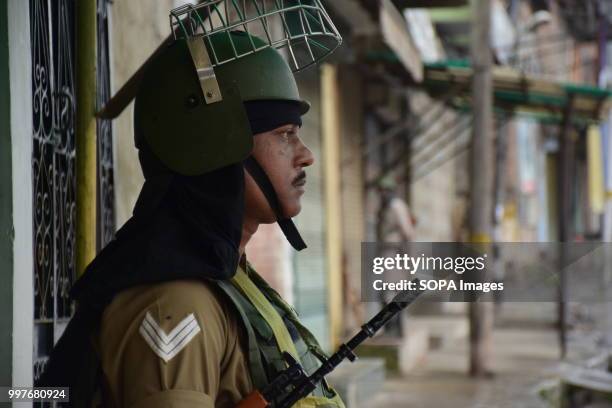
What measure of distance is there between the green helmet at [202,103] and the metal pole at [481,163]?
7793 millimetres

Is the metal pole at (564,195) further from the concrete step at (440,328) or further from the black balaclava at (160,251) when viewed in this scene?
the black balaclava at (160,251)

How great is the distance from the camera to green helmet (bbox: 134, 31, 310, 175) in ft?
6.21

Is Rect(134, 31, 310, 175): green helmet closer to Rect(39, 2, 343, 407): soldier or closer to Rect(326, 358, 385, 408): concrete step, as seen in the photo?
Rect(39, 2, 343, 407): soldier

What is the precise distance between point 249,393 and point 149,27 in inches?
111

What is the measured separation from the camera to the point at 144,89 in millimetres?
2041

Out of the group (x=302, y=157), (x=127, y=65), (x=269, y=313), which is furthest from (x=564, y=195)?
(x=269, y=313)

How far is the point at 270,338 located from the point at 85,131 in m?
1.13

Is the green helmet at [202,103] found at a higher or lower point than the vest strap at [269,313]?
higher

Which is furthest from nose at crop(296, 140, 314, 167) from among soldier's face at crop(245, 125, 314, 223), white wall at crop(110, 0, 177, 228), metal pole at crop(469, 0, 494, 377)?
metal pole at crop(469, 0, 494, 377)

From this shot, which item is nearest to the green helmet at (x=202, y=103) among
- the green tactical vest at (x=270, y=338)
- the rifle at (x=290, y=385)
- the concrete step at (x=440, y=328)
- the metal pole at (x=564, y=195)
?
the green tactical vest at (x=270, y=338)

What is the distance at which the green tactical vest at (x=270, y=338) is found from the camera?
1.82 meters

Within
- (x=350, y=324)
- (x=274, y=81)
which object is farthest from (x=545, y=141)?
(x=274, y=81)

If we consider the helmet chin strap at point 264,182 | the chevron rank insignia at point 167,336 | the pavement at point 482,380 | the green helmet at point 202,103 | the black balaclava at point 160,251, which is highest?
the green helmet at point 202,103

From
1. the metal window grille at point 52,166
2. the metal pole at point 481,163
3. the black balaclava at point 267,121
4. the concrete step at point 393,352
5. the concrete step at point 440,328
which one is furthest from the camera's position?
the concrete step at point 440,328
